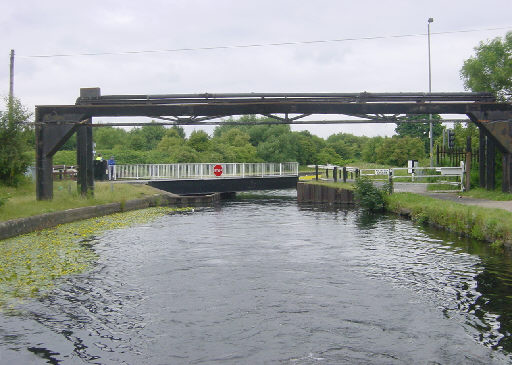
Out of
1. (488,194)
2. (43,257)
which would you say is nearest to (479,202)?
(488,194)

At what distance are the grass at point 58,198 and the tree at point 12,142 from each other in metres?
0.88

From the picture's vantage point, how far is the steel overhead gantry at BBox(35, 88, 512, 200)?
22422mm

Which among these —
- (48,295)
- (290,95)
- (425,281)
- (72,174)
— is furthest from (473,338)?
(72,174)

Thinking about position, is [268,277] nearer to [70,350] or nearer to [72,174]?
[70,350]

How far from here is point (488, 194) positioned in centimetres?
2283

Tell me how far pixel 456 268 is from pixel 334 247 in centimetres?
384

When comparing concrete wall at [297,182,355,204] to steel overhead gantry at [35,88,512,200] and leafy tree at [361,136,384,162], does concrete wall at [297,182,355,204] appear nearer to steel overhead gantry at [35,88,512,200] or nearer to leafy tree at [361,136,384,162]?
steel overhead gantry at [35,88,512,200]

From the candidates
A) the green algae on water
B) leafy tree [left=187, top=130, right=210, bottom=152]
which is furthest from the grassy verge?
leafy tree [left=187, top=130, right=210, bottom=152]

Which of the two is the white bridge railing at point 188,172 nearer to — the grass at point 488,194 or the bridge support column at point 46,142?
the bridge support column at point 46,142

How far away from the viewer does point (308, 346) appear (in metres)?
7.24

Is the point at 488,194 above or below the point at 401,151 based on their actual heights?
below

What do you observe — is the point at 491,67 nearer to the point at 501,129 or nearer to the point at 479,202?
the point at 501,129

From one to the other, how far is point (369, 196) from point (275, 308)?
17523mm

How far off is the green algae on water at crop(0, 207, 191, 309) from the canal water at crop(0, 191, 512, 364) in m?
0.46
